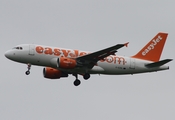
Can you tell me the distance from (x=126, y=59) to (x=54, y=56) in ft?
29.6

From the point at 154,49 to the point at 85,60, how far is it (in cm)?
1052

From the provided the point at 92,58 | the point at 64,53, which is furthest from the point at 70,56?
the point at 92,58

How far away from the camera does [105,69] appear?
58.2 meters

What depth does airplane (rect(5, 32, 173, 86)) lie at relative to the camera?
182ft

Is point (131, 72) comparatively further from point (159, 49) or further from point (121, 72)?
point (159, 49)

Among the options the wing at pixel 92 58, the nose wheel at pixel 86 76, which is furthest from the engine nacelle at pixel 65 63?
the nose wheel at pixel 86 76

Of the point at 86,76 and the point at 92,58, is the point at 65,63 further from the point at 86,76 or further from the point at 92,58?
the point at 86,76

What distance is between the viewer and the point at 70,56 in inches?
2237

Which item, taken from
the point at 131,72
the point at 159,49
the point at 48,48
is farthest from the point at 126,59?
the point at 48,48

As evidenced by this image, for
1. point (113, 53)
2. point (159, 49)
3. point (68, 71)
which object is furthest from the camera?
point (159, 49)

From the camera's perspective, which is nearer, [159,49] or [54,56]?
[54,56]

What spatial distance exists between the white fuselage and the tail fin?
1.27 m

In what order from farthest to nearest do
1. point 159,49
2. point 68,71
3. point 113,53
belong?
point 159,49 < point 68,71 < point 113,53

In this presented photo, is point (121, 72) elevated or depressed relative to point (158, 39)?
depressed
